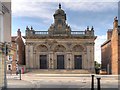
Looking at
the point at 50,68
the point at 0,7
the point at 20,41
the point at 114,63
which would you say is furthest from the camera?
the point at 20,41

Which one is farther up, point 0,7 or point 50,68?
point 0,7

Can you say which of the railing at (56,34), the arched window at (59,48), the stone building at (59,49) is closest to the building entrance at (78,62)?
the stone building at (59,49)

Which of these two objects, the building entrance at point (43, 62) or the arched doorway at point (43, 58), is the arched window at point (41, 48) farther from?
the building entrance at point (43, 62)

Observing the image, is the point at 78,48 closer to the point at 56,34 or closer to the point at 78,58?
the point at 78,58

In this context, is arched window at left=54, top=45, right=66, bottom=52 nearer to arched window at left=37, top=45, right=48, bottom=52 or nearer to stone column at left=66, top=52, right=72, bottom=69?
stone column at left=66, top=52, right=72, bottom=69

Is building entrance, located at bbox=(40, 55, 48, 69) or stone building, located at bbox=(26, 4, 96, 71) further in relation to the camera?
building entrance, located at bbox=(40, 55, 48, 69)

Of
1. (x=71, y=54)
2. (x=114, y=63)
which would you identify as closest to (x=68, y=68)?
(x=71, y=54)

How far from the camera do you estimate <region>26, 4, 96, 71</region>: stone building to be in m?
46.3

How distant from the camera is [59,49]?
47000mm

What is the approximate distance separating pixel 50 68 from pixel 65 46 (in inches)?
191

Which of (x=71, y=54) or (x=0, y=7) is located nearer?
(x=0, y=7)

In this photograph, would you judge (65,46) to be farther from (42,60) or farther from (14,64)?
(14,64)

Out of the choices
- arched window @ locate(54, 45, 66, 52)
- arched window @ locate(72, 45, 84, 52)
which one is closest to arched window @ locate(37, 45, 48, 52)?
arched window @ locate(54, 45, 66, 52)

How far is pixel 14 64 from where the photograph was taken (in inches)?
1684
